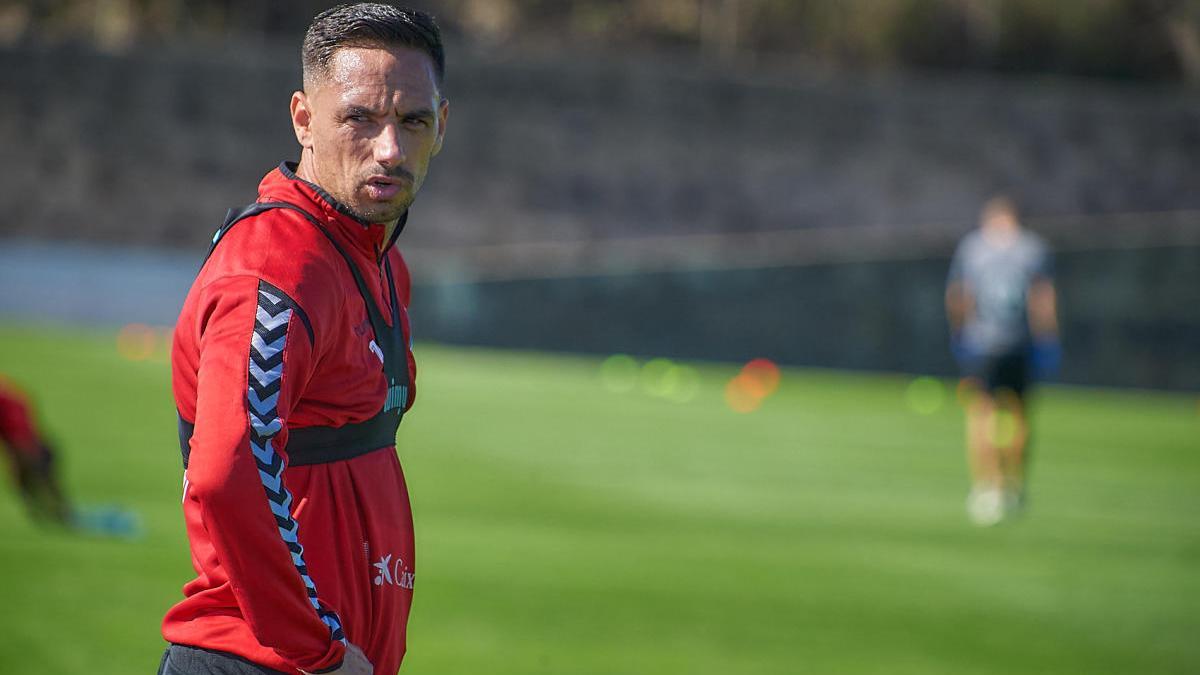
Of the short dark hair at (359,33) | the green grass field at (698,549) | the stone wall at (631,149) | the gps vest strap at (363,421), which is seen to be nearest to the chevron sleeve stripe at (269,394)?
the gps vest strap at (363,421)

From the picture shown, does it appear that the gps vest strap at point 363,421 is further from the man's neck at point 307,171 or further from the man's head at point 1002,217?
the man's head at point 1002,217

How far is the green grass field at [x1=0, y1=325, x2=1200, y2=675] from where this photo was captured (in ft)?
25.0

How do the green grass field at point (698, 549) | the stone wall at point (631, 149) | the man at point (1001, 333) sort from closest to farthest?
the green grass field at point (698, 549)
the man at point (1001, 333)
the stone wall at point (631, 149)

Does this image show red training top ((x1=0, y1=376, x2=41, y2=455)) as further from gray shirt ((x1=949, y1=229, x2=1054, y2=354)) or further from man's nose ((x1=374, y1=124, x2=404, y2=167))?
gray shirt ((x1=949, y1=229, x2=1054, y2=354))

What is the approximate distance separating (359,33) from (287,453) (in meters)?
0.79

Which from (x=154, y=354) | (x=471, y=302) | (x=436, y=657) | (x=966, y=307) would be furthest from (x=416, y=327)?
(x=436, y=657)

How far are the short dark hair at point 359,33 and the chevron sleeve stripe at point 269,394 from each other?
52cm

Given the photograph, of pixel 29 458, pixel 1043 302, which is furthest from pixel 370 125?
pixel 1043 302

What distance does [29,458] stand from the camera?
909 cm

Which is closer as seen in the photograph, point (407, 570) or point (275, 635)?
point (275, 635)

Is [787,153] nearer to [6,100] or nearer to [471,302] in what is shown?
[471,302]

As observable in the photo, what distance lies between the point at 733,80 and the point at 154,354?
1369cm

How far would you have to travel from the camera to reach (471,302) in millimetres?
27984

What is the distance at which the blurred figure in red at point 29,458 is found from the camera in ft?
28.6
